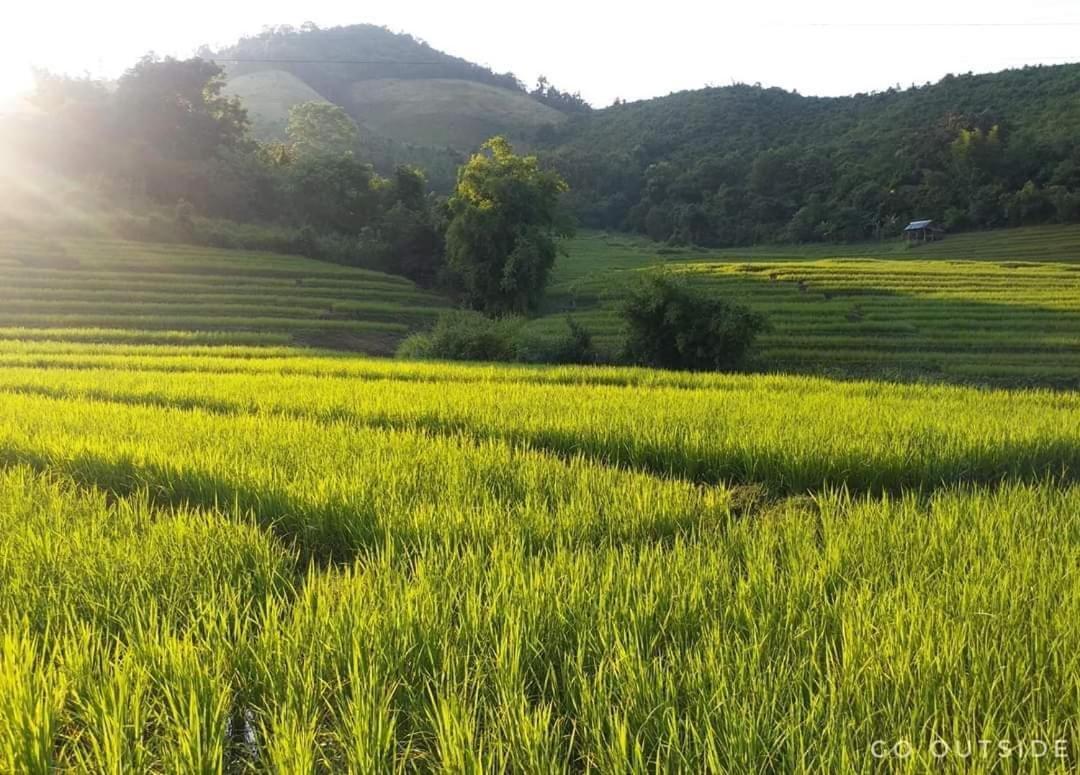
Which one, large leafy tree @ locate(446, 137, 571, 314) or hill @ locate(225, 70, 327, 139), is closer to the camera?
large leafy tree @ locate(446, 137, 571, 314)

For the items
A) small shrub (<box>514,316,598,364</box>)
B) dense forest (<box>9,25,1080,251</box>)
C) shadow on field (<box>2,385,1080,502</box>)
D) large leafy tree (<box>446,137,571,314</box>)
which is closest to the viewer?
shadow on field (<box>2,385,1080,502</box>)

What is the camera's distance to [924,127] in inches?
2287

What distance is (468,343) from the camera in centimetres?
1898

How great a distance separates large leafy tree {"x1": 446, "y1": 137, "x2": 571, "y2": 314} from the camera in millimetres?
30422

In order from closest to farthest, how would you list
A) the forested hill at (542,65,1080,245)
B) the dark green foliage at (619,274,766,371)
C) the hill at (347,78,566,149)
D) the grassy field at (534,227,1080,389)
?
the dark green foliage at (619,274,766,371) < the grassy field at (534,227,1080,389) < the forested hill at (542,65,1080,245) < the hill at (347,78,566,149)

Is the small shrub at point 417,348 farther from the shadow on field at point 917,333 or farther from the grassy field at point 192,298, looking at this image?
the shadow on field at point 917,333

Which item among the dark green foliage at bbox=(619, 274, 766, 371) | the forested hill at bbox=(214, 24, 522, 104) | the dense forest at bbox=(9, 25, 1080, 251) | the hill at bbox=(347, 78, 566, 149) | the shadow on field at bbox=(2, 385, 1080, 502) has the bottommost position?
the shadow on field at bbox=(2, 385, 1080, 502)

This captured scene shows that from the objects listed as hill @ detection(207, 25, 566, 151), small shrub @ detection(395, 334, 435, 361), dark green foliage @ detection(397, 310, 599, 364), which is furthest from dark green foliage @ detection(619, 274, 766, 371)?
hill @ detection(207, 25, 566, 151)

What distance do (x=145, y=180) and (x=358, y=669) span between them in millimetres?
47221

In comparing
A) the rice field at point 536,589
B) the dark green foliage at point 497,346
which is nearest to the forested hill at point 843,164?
the dark green foliage at point 497,346

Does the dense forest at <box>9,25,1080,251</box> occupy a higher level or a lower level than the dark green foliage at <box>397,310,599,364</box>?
higher

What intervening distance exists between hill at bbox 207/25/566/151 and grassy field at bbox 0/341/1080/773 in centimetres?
9619

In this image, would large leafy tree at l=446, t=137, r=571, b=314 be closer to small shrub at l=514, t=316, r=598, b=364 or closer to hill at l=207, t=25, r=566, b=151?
small shrub at l=514, t=316, r=598, b=364

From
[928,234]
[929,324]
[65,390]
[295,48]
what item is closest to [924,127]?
[928,234]
